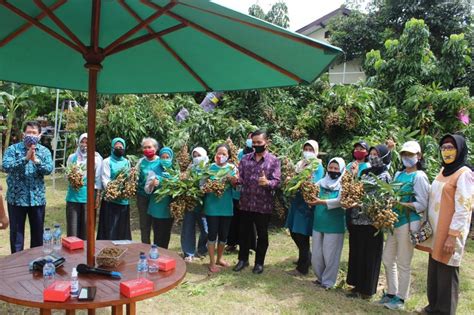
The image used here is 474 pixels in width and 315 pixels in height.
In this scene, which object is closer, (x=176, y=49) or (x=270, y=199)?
(x=176, y=49)

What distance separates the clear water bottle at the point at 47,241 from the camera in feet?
10.1

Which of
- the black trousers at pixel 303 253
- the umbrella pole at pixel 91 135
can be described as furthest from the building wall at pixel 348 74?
the umbrella pole at pixel 91 135

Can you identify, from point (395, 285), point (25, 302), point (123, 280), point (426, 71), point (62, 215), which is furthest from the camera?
point (426, 71)

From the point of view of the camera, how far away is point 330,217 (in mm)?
4695

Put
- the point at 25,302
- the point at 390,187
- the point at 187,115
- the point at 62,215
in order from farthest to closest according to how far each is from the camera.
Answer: the point at 187,115, the point at 62,215, the point at 390,187, the point at 25,302

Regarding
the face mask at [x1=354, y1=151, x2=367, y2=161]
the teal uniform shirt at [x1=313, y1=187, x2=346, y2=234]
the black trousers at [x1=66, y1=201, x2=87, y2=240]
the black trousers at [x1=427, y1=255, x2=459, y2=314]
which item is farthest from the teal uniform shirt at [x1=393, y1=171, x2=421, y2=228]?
the black trousers at [x1=66, y1=201, x2=87, y2=240]

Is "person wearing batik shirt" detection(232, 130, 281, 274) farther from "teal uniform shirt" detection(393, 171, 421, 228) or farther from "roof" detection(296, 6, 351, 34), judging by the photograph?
"roof" detection(296, 6, 351, 34)

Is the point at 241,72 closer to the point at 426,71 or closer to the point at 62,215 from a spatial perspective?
the point at 62,215

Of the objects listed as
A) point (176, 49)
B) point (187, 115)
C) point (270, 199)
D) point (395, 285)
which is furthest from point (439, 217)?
point (187, 115)

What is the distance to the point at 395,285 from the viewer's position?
438 centimetres

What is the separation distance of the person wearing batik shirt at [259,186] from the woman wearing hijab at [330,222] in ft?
2.00

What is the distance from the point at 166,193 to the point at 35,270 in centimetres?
233

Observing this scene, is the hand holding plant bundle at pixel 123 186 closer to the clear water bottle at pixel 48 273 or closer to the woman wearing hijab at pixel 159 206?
the woman wearing hijab at pixel 159 206

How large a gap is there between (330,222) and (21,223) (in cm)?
388
